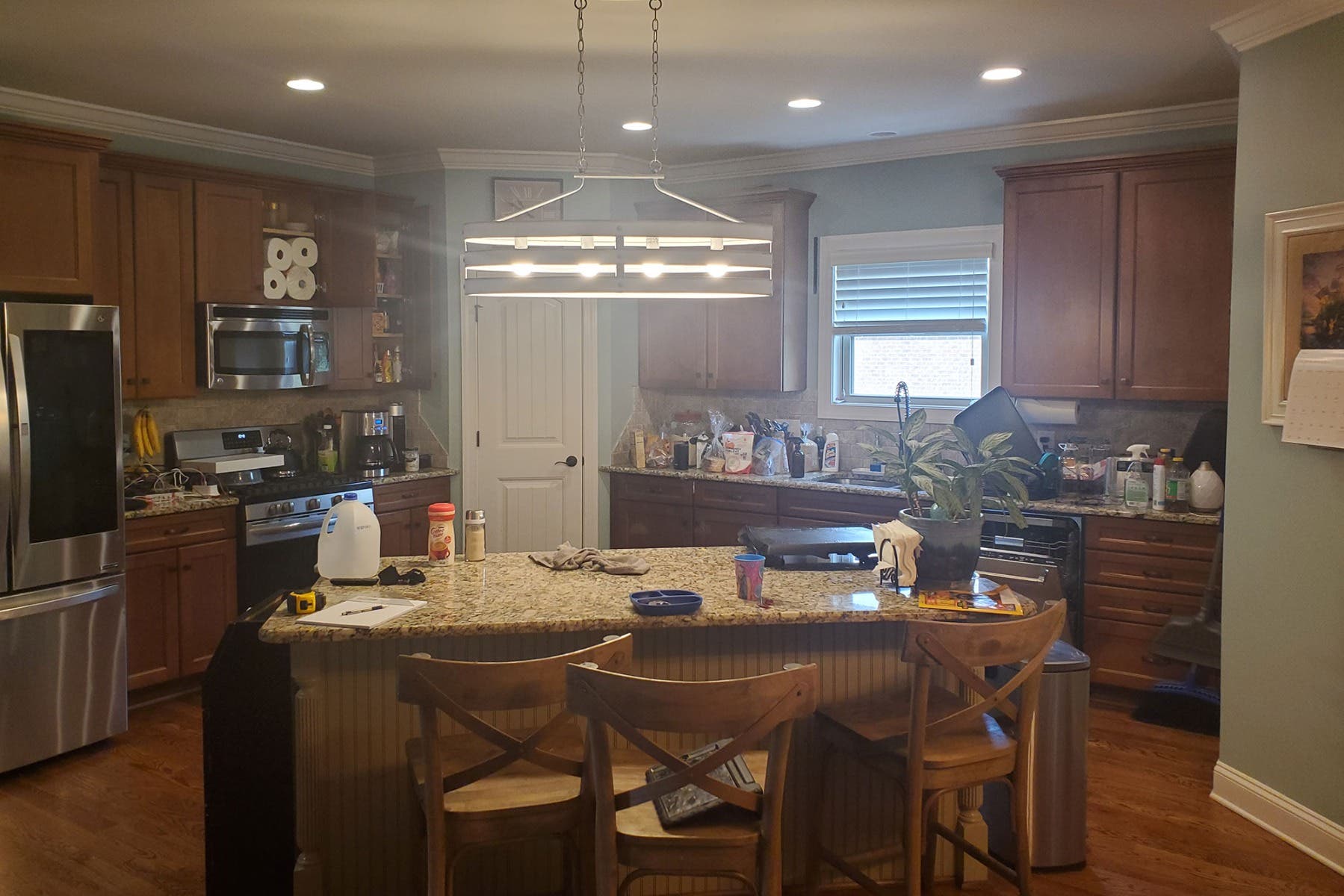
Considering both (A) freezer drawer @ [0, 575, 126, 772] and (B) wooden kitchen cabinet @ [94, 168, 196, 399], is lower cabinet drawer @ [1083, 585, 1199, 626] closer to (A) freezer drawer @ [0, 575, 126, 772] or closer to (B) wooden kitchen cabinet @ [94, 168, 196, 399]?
(A) freezer drawer @ [0, 575, 126, 772]

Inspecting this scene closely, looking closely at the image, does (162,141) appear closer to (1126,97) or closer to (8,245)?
(8,245)

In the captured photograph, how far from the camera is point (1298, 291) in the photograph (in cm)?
327

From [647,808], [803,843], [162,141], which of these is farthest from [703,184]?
[647,808]

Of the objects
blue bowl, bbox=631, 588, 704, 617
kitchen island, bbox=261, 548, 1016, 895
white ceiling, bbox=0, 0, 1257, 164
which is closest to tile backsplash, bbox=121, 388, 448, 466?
white ceiling, bbox=0, 0, 1257, 164

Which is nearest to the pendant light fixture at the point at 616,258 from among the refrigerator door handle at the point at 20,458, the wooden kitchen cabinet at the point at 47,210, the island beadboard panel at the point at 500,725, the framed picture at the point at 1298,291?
the island beadboard panel at the point at 500,725

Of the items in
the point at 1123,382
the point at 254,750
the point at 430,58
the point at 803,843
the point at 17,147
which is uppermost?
the point at 430,58

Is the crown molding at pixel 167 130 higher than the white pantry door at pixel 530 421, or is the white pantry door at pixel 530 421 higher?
the crown molding at pixel 167 130

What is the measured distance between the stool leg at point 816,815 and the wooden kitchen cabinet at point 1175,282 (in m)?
2.59

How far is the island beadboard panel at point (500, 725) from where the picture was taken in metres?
2.73

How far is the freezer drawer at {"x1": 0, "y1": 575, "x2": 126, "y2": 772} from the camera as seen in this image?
3.83m

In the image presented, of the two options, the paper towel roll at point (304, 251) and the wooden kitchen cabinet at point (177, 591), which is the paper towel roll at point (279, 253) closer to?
the paper towel roll at point (304, 251)

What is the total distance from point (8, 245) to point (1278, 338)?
14.4 ft

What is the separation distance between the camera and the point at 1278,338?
3.35 metres

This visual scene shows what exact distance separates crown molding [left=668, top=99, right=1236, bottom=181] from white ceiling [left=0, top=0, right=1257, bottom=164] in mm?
109
